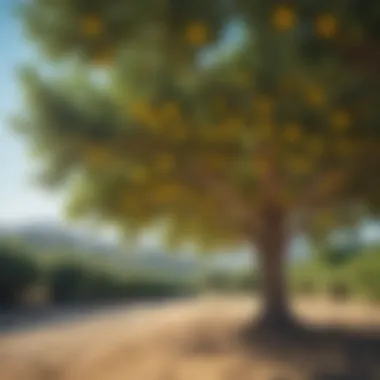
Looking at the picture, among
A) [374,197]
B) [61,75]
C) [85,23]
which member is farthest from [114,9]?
[374,197]

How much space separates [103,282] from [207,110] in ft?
1.41

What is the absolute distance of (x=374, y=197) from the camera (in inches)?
44.1

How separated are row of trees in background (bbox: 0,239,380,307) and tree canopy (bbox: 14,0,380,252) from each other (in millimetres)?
86

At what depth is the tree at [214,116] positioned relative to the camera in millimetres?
1060

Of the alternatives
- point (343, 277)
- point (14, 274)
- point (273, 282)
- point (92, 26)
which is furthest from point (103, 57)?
point (343, 277)

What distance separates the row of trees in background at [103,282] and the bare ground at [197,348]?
0.11 ft

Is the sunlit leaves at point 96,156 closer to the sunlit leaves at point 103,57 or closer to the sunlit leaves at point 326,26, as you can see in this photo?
the sunlit leaves at point 103,57

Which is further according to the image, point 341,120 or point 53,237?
point 341,120

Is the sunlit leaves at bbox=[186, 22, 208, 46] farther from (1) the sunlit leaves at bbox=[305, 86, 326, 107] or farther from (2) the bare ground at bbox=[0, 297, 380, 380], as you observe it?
(2) the bare ground at bbox=[0, 297, 380, 380]

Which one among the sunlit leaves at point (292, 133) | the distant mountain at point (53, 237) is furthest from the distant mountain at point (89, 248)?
the sunlit leaves at point (292, 133)

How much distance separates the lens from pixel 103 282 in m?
1.06

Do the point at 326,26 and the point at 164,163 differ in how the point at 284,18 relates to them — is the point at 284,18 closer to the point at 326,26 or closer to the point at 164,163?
the point at 326,26

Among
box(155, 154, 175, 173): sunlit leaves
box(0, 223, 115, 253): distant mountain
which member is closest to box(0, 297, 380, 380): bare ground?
box(0, 223, 115, 253): distant mountain

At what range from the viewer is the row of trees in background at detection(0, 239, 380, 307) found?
1037mm
